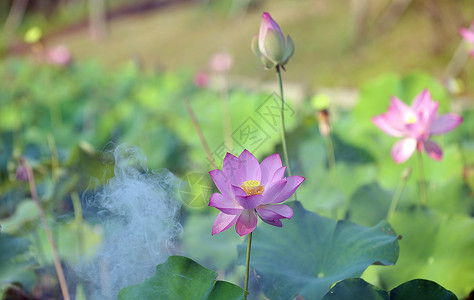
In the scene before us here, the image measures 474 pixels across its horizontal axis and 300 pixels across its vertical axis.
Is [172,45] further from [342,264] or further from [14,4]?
[342,264]

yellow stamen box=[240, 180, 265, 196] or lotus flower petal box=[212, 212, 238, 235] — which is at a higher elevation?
yellow stamen box=[240, 180, 265, 196]

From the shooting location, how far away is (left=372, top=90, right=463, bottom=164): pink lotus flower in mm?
694

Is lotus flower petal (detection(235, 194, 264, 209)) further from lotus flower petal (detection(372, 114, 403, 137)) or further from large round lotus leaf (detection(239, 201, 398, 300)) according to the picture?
lotus flower petal (detection(372, 114, 403, 137))

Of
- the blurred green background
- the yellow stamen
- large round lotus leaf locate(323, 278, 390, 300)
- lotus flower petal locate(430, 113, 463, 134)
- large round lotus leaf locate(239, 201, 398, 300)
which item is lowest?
the blurred green background

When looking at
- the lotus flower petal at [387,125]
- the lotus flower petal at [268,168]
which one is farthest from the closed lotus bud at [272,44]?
the lotus flower petal at [387,125]

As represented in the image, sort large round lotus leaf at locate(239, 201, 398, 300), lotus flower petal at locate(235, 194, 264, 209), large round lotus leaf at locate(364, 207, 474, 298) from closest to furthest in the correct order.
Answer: lotus flower petal at locate(235, 194, 264, 209), large round lotus leaf at locate(239, 201, 398, 300), large round lotus leaf at locate(364, 207, 474, 298)

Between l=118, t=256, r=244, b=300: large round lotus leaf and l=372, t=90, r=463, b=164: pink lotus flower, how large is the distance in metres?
0.37

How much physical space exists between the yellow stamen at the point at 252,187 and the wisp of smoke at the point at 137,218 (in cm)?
16

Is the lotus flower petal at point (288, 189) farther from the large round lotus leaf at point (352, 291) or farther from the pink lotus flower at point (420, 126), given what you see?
the pink lotus flower at point (420, 126)

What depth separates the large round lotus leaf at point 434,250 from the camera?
0.66 meters

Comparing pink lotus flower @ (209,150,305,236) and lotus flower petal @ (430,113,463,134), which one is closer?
pink lotus flower @ (209,150,305,236)

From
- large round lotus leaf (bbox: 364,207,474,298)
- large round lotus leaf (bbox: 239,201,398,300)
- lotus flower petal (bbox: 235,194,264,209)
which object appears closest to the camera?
lotus flower petal (bbox: 235,194,264,209)

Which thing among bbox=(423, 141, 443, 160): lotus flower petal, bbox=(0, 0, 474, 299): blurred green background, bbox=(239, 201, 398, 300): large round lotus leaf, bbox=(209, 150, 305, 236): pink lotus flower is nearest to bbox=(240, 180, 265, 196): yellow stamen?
bbox=(209, 150, 305, 236): pink lotus flower

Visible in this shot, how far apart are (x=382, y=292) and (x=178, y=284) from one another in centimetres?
21
